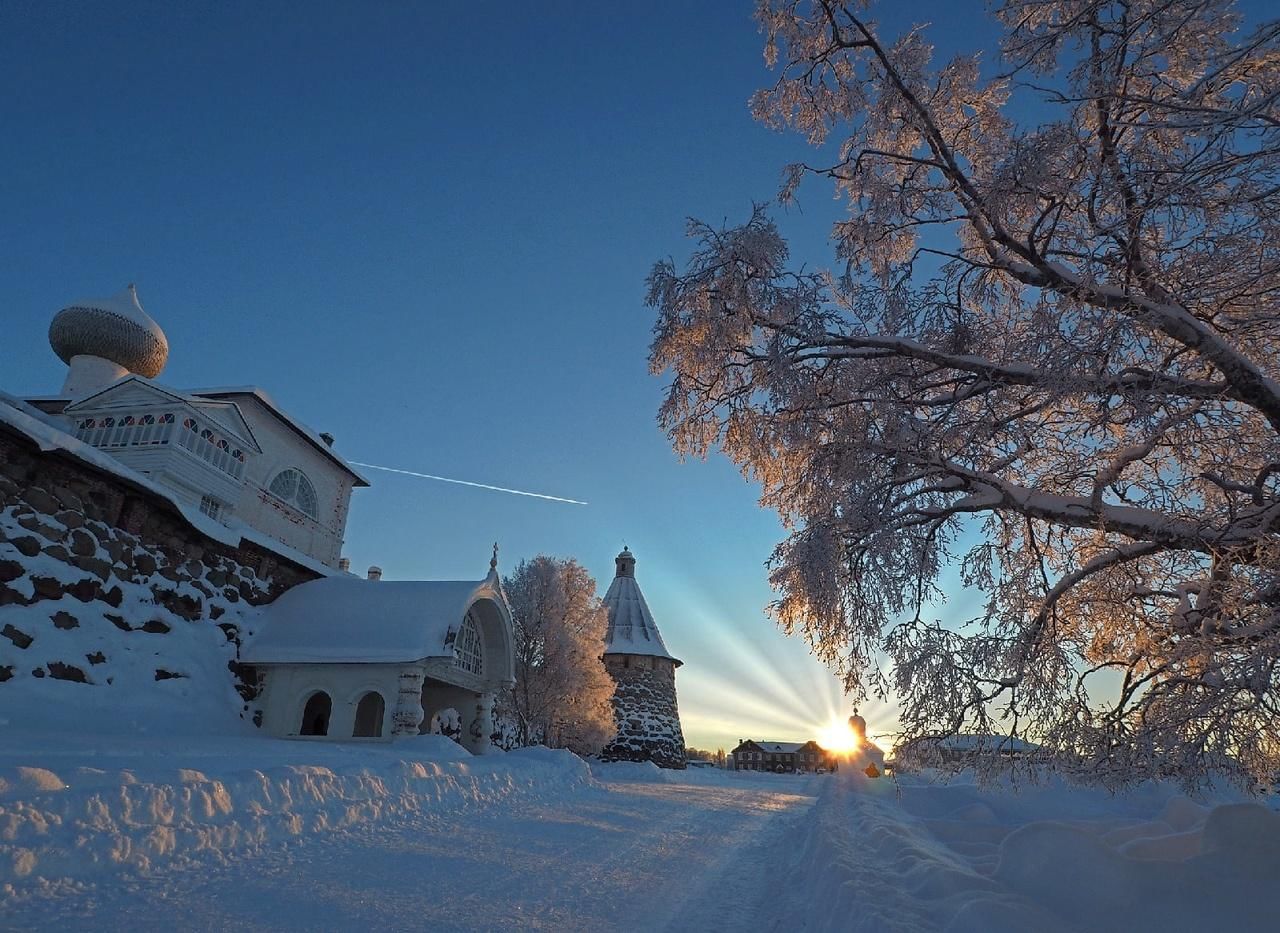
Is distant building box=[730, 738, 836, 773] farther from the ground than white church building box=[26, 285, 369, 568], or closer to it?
closer to it

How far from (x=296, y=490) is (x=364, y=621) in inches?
364

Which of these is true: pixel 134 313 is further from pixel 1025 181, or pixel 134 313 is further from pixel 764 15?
pixel 1025 181

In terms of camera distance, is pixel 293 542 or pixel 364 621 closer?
pixel 364 621

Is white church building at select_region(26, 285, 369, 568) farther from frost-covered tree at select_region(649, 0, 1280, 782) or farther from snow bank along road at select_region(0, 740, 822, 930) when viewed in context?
frost-covered tree at select_region(649, 0, 1280, 782)

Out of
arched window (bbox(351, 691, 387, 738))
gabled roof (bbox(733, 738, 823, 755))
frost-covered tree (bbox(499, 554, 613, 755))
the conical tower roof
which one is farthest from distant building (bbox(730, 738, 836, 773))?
arched window (bbox(351, 691, 387, 738))

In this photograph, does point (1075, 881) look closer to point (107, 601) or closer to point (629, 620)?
point (107, 601)

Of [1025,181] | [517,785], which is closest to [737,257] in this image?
[1025,181]

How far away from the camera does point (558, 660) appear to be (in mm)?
28219

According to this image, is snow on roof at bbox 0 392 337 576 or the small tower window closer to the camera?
snow on roof at bbox 0 392 337 576

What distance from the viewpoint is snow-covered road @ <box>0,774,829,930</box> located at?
4.32 m

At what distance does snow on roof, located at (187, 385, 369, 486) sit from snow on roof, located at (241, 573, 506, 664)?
6.57 meters

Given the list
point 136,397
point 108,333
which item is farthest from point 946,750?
point 108,333

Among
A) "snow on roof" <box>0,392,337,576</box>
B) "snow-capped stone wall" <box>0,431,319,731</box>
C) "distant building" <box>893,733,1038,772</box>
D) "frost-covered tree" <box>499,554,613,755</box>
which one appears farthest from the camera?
"frost-covered tree" <box>499,554,613,755</box>

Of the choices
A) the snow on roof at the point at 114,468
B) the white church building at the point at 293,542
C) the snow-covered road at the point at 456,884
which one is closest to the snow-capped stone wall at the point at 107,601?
the snow on roof at the point at 114,468
